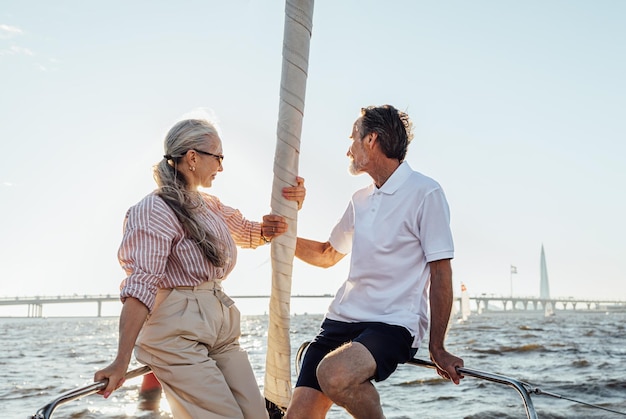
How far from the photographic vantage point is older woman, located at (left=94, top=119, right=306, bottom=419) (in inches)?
111

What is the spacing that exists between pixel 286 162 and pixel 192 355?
1.30 meters

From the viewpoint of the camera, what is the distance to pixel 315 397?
320 centimetres

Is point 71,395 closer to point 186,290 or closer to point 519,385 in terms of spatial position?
point 186,290

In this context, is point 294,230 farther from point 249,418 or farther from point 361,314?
point 249,418

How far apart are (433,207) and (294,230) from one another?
3.00 ft

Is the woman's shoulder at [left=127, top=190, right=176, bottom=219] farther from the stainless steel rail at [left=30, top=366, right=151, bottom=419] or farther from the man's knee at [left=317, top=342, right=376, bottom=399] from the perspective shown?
the man's knee at [left=317, top=342, right=376, bottom=399]

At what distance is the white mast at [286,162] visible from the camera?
149 inches

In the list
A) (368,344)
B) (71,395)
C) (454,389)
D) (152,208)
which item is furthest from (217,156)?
(454,389)

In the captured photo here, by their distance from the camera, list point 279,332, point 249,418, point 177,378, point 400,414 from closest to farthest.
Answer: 1. point 177,378
2. point 249,418
3. point 279,332
4. point 400,414

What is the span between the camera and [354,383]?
9.72 ft

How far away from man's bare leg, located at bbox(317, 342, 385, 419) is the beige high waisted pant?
0.40 meters

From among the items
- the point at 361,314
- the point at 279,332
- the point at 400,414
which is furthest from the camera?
the point at 400,414

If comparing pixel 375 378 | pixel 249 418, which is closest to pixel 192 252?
pixel 249 418

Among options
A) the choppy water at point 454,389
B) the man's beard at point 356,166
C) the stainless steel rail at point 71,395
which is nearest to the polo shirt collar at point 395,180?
Answer: the man's beard at point 356,166
